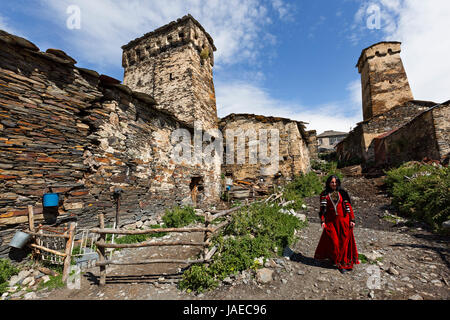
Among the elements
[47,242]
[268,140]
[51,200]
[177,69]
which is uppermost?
[177,69]

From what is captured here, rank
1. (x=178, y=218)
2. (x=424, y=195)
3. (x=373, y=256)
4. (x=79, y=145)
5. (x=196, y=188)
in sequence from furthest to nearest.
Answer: (x=196, y=188)
(x=178, y=218)
(x=424, y=195)
(x=79, y=145)
(x=373, y=256)

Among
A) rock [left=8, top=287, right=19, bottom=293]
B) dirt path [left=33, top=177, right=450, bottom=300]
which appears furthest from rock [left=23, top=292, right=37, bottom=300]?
rock [left=8, top=287, right=19, bottom=293]

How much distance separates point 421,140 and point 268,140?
8275 millimetres

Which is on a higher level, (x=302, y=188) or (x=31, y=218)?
(x=302, y=188)

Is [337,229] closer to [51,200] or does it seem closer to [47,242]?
[47,242]

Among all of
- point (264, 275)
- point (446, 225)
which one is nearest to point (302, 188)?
point (446, 225)

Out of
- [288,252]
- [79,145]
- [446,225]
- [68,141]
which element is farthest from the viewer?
[79,145]

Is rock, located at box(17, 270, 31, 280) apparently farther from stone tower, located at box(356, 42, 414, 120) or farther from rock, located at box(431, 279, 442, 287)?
stone tower, located at box(356, 42, 414, 120)

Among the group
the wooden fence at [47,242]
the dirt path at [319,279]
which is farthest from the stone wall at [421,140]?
the wooden fence at [47,242]

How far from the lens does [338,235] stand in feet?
12.1

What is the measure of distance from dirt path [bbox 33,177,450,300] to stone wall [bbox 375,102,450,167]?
741 cm

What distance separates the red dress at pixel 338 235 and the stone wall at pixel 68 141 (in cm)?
566
